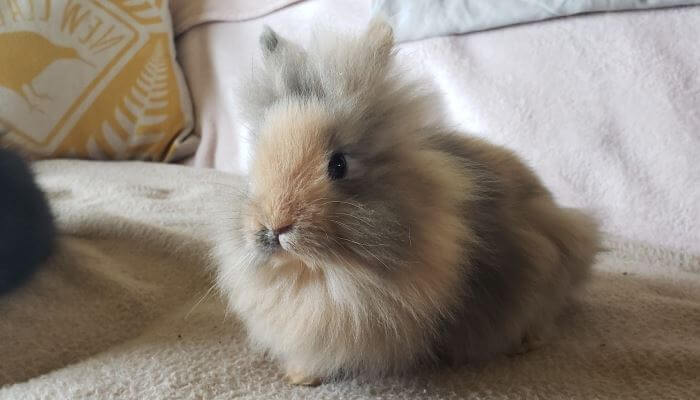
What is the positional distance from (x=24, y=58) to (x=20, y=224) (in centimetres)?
86

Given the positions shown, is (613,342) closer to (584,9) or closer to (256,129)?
(256,129)

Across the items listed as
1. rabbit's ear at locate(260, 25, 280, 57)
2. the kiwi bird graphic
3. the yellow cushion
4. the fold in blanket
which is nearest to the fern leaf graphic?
the yellow cushion

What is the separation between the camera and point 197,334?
90cm

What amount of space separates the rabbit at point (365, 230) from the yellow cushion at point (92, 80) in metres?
1.07

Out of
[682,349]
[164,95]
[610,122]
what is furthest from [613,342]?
[164,95]

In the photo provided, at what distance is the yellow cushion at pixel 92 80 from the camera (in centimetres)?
163

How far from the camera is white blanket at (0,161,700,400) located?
0.75 metres

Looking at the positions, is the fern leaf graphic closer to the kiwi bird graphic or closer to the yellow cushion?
the yellow cushion

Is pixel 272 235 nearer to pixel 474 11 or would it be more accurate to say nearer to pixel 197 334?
pixel 197 334

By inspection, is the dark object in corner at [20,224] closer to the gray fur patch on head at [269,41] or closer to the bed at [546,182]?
the bed at [546,182]

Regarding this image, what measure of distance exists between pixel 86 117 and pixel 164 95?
0.70 ft

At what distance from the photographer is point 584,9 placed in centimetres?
124

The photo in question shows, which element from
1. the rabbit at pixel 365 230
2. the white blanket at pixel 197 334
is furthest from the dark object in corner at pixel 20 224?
the rabbit at pixel 365 230

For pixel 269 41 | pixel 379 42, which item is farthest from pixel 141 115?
pixel 379 42
